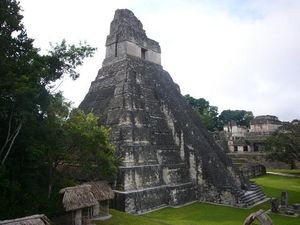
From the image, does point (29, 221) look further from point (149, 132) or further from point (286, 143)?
point (286, 143)

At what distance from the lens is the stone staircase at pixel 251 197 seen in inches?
622

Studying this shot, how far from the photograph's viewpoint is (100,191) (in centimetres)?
1160

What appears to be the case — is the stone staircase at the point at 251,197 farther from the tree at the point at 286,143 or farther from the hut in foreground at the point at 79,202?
the hut in foreground at the point at 79,202

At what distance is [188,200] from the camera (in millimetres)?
16484

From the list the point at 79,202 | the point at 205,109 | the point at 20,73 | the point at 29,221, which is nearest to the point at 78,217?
the point at 79,202

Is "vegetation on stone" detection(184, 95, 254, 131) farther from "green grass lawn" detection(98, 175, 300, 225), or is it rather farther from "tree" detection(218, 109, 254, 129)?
"green grass lawn" detection(98, 175, 300, 225)

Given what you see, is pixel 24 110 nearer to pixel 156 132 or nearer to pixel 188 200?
→ pixel 156 132

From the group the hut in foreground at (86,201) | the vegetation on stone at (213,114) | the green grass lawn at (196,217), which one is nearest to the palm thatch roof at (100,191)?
the hut in foreground at (86,201)

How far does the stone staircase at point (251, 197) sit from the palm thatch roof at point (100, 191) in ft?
24.9

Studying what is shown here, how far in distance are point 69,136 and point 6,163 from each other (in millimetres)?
2307

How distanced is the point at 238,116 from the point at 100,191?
200 feet

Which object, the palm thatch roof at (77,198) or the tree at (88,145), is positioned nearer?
the palm thatch roof at (77,198)

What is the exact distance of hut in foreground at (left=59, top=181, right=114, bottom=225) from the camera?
1021cm

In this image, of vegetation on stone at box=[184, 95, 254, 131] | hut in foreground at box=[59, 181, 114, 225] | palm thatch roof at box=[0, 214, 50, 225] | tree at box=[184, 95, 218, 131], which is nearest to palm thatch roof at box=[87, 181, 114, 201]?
hut in foreground at box=[59, 181, 114, 225]
